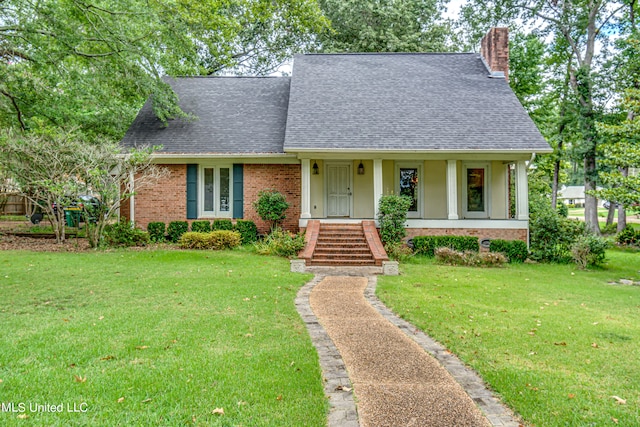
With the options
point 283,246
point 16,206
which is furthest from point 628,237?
point 16,206

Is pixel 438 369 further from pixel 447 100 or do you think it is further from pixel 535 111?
pixel 535 111

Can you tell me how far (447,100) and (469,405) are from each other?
44.5 ft

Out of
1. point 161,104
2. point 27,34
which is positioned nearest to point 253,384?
point 27,34

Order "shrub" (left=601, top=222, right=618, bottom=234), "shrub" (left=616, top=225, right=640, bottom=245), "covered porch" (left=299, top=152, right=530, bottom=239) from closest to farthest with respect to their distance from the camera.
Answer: "covered porch" (left=299, top=152, right=530, bottom=239) → "shrub" (left=616, top=225, right=640, bottom=245) → "shrub" (left=601, top=222, right=618, bottom=234)

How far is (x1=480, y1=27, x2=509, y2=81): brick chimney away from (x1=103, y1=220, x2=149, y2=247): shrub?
14.0 meters

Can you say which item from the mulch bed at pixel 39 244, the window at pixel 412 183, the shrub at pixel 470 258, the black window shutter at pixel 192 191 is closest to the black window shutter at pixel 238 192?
the black window shutter at pixel 192 191

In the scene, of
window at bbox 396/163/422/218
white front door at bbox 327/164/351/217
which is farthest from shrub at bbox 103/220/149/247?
window at bbox 396/163/422/218

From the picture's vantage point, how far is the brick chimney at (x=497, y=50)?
16172 mm

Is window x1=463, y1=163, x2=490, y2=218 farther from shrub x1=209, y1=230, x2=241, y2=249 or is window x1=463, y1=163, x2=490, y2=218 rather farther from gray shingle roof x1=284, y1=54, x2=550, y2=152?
shrub x1=209, y1=230, x2=241, y2=249

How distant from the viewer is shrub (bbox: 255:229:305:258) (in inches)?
470

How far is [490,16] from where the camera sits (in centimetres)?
2269

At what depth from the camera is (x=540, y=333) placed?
530 centimetres

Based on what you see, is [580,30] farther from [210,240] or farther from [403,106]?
[210,240]

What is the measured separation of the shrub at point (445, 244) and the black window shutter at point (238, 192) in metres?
5.91
